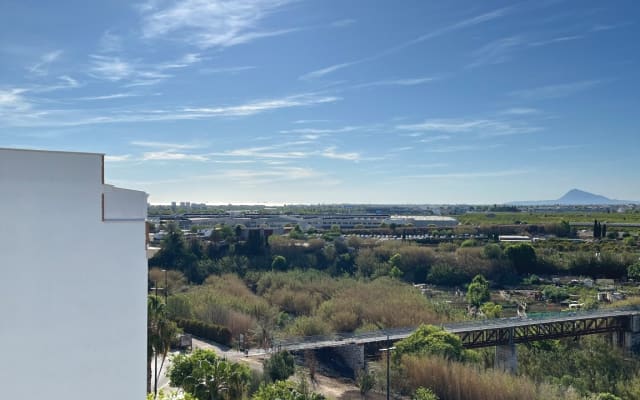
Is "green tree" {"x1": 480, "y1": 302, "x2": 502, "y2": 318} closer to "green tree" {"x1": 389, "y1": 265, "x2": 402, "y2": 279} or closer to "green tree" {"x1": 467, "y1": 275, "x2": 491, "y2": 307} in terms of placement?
"green tree" {"x1": 467, "y1": 275, "x2": 491, "y2": 307}

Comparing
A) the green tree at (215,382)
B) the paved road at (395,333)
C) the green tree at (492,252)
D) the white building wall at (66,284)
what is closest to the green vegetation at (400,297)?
the green tree at (215,382)

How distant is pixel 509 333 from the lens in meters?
32.4

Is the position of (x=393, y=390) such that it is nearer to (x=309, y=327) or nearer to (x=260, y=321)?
(x=309, y=327)

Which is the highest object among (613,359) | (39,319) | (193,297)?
(39,319)

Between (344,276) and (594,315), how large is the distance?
26.4 meters

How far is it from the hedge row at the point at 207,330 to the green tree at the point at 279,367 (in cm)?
736

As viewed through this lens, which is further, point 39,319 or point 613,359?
point 613,359

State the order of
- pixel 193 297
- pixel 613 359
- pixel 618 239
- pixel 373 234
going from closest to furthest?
pixel 613 359 → pixel 193 297 → pixel 618 239 → pixel 373 234

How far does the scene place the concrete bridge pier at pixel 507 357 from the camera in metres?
32.2

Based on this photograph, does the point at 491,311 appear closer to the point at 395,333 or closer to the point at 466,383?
the point at 395,333

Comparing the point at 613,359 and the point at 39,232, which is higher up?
the point at 39,232

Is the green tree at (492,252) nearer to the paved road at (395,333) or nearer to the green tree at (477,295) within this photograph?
the green tree at (477,295)

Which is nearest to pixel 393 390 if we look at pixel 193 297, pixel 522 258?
pixel 193 297

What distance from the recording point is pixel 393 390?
26125mm
